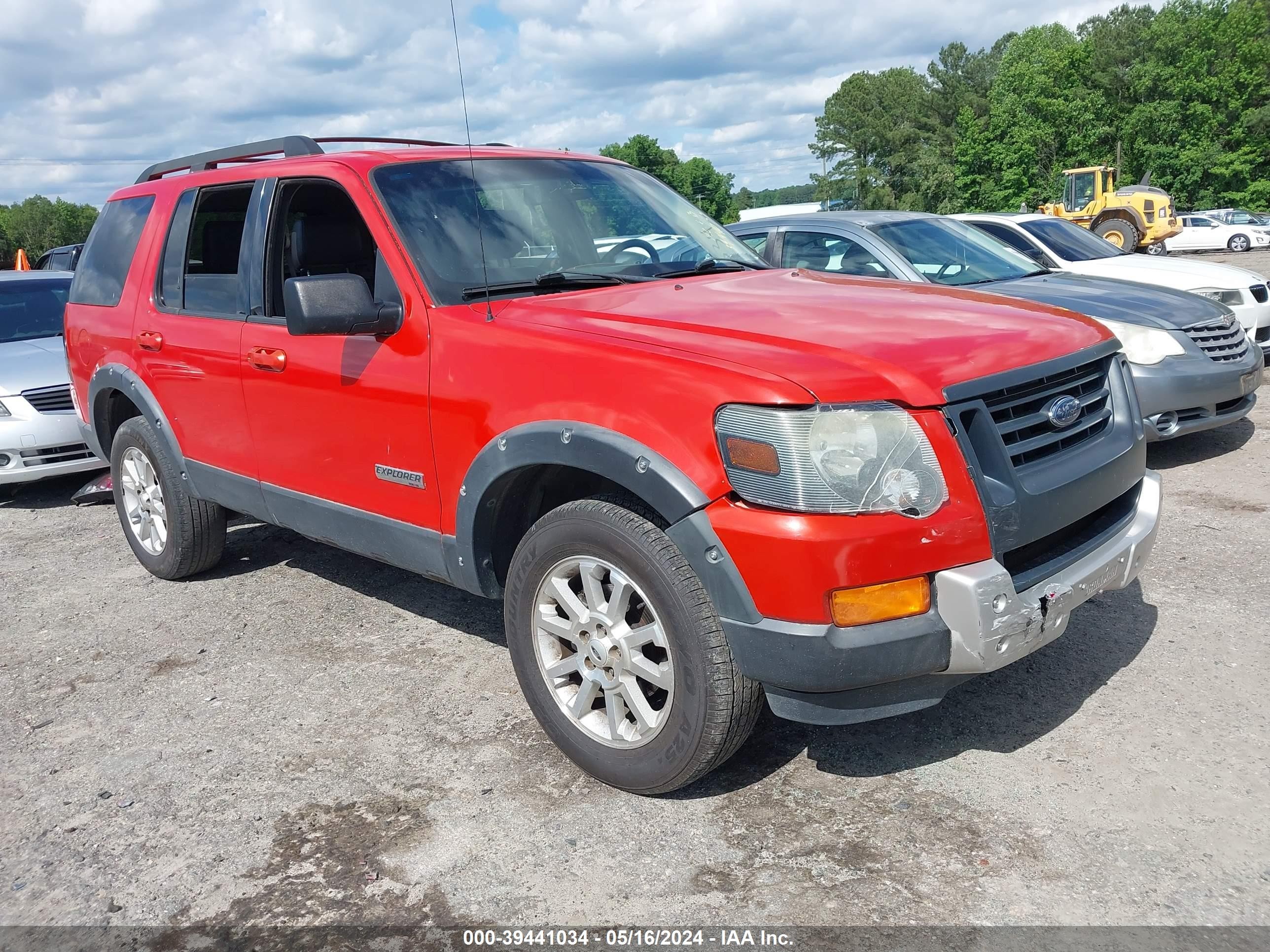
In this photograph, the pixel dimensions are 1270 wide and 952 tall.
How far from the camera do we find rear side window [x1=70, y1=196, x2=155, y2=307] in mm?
5246

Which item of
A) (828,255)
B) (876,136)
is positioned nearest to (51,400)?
(828,255)

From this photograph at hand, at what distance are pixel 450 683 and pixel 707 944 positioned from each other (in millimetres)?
1828

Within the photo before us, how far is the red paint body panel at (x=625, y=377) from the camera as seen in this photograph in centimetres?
262

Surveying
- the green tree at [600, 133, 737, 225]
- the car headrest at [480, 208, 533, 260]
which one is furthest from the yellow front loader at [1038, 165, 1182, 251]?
the green tree at [600, 133, 737, 225]

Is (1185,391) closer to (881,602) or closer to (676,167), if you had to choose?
(881,602)

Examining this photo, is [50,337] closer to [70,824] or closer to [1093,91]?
[70,824]

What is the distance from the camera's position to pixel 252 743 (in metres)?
3.68

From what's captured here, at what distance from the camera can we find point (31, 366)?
790cm

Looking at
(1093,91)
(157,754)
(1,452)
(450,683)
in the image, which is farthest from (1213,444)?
(1093,91)

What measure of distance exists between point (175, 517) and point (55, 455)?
3.14m

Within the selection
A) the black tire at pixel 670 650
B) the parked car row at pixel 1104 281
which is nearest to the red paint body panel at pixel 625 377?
the black tire at pixel 670 650

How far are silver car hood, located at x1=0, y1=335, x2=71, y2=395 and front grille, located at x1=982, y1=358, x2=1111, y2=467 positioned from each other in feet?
22.2

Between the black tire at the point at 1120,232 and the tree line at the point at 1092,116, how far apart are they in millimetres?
30891

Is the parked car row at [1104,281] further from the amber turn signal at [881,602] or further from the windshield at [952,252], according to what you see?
the amber turn signal at [881,602]
